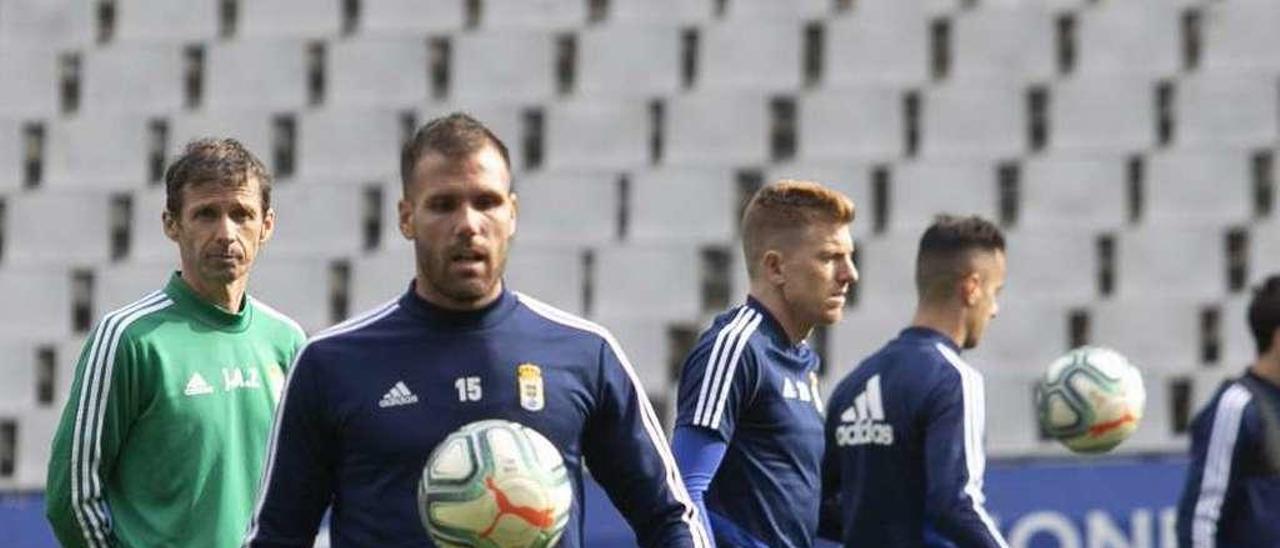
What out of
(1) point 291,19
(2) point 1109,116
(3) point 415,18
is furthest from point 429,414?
(1) point 291,19

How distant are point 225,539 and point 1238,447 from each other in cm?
296

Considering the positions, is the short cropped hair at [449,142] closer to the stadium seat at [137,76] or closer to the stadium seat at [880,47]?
the stadium seat at [880,47]

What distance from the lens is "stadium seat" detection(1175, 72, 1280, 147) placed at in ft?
65.2

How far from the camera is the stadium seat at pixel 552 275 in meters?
20.0

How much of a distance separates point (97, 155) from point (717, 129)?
563 cm

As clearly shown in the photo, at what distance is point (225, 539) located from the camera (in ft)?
20.0

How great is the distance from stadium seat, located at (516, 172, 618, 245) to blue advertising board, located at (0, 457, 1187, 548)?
698 cm

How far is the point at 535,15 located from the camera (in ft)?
69.9

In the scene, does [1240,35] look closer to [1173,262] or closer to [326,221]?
[1173,262]

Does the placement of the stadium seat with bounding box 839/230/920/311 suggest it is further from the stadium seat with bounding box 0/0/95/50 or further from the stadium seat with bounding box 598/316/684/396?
the stadium seat with bounding box 0/0/95/50

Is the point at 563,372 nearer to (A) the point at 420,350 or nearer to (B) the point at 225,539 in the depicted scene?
(A) the point at 420,350

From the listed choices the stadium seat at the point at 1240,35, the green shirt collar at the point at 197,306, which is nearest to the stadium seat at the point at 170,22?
the stadium seat at the point at 1240,35

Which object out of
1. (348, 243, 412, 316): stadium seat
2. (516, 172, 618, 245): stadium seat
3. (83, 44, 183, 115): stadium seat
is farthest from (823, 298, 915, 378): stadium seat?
(83, 44, 183, 115): stadium seat

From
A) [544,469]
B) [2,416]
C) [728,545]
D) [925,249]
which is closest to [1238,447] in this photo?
[925,249]
